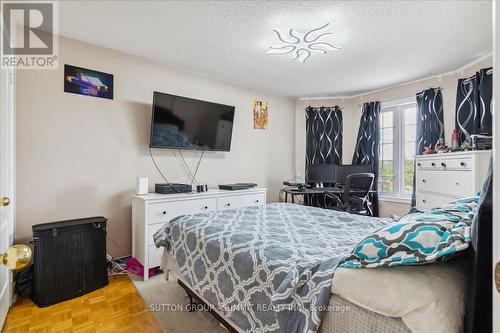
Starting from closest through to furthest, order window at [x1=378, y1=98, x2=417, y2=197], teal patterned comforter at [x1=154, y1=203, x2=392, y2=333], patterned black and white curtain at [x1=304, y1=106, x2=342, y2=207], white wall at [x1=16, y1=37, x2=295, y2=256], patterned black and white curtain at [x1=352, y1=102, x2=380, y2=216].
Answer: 1. teal patterned comforter at [x1=154, y1=203, x2=392, y2=333]
2. white wall at [x1=16, y1=37, x2=295, y2=256]
3. window at [x1=378, y1=98, x2=417, y2=197]
4. patterned black and white curtain at [x1=352, y1=102, x2=380, y2=216]
5. patterned black and white curtain at [x1=304, y1=106, x2=342, y2=207]

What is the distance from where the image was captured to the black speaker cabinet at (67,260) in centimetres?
194

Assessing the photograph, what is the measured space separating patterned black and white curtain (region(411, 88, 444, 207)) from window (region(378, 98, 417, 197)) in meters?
0.21

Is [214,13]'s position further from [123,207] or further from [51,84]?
[123,207]

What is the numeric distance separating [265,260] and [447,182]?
102 inches

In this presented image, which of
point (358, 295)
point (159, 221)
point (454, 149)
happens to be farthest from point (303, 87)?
point (358, 295)

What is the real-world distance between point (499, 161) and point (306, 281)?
0.77m

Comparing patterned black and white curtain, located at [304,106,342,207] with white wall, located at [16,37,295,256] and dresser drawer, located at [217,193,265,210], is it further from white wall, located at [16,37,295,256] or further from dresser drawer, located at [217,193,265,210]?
white wall, located at [16,37,295,256]

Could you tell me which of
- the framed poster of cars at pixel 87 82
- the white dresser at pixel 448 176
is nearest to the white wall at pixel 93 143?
the framed poster of cars at pixel 87 82

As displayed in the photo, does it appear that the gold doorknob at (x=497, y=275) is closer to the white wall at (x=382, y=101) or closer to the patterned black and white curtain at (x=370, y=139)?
the white wall at (x=382, y=101)

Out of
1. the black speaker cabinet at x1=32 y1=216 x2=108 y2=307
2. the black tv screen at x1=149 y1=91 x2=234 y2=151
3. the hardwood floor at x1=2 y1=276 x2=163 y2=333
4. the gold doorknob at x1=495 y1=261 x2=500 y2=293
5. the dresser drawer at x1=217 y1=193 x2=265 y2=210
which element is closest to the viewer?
the gold doorknob at x1=495 y1=261 x2=500 y2=293

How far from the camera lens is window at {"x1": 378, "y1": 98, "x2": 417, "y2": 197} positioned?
3854mm

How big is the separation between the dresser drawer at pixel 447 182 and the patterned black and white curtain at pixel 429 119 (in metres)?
0.56

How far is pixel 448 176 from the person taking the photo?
8.73ft

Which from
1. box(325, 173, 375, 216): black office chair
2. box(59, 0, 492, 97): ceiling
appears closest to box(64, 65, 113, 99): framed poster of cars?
box(59, 0, 492, 97): ceiling
